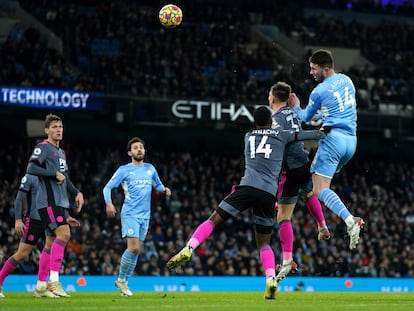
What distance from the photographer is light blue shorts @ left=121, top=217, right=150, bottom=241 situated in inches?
585

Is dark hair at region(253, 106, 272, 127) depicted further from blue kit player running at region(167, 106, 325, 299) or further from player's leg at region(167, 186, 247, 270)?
player's leg at region(167, 186, 247, 270)

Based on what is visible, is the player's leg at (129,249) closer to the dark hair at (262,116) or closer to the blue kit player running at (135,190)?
the blue kit player running at (135,190)

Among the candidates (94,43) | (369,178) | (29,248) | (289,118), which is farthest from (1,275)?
(369,178)

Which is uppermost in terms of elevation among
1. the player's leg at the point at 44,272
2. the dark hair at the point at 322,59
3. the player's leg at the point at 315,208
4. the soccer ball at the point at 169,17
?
the soccer ball at the point at 169,17

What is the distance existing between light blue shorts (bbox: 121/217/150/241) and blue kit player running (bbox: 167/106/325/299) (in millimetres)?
3706

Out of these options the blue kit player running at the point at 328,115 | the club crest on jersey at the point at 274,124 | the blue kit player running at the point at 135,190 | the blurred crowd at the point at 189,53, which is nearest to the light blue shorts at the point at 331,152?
the blue kit player running at the point at 328,115

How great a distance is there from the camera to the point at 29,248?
13523 millimetres

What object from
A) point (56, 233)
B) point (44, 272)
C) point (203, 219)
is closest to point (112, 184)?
point (56, 233)

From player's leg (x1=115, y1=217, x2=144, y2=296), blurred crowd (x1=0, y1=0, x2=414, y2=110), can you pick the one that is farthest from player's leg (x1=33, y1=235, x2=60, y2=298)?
blurred crowd (x1=0, y1=0, x2=414, y2=110)

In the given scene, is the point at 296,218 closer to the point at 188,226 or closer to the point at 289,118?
the point at 188,226

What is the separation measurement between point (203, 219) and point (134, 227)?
598 inches

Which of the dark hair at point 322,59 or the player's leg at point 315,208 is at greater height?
the dark hair at point 322,59

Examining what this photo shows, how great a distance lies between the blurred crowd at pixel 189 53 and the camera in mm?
30688

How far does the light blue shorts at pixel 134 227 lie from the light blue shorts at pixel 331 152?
3.74 m
